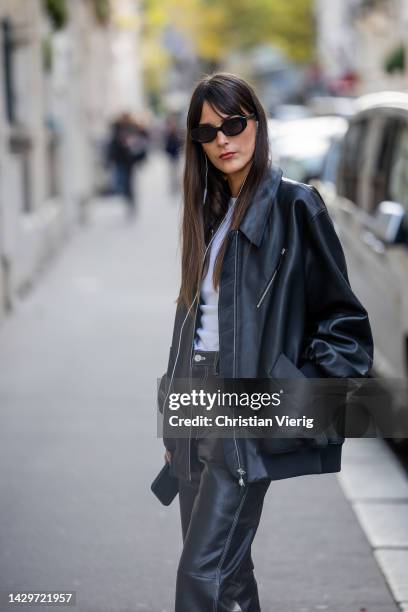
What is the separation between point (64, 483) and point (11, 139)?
7.33m

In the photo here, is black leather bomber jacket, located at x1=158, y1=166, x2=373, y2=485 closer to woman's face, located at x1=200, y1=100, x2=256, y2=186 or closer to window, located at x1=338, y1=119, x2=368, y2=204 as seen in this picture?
woman's face, located at x1=200, y1=100, x2=256, y2=186

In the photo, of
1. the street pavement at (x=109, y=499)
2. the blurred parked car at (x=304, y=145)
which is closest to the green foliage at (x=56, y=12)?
the blurred parked car at (x=304, y=145)

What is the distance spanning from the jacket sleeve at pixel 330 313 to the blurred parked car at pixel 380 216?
3.24m

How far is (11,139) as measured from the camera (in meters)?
12.6

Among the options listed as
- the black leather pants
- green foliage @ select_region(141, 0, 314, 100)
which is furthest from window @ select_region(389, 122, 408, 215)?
green foliage @ select_region(141, 0, 314, 100)

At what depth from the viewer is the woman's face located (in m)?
3.19

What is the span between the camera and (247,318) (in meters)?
3.08

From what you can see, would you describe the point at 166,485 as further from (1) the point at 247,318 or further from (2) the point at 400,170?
(2) the point at 400,170

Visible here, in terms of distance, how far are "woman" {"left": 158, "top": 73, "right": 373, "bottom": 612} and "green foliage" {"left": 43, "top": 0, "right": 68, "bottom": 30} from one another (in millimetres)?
13066

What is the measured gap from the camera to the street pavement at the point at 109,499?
4492 mm

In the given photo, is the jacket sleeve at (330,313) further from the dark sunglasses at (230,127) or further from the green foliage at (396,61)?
the green foliage at (396,61)

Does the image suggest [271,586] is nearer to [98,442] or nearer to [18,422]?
[98,442]

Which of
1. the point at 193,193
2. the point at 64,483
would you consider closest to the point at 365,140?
the point at 64,483

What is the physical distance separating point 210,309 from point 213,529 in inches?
23.0
